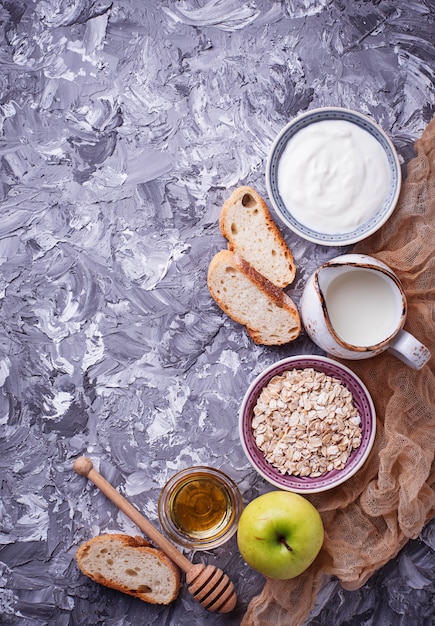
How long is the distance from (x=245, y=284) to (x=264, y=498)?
0.37 meters

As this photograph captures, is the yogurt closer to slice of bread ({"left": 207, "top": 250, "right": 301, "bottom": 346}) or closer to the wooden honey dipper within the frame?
slice of bread ({"left": 207, "top": 250, "right": 301, "bottom": 346})

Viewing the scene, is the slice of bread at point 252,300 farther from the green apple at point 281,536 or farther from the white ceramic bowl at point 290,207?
the green apple at point 281,536

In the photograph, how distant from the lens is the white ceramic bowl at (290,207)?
1.21 metres

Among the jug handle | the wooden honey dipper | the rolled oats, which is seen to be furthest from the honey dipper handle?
the jug handle

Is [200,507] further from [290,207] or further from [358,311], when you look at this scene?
[290,207]

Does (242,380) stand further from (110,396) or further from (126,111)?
(126,111)

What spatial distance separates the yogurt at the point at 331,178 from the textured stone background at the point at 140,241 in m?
0.07

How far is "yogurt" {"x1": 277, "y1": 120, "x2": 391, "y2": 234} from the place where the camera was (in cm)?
120

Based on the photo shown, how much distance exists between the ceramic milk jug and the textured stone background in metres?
0.09

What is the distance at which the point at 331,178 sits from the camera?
120 centimetres

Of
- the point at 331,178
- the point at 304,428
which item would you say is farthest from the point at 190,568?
the point at 331,178

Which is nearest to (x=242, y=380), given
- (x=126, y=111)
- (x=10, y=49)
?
(x=126, y=111)

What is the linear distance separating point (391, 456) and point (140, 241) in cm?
58

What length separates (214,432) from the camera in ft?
4.13
